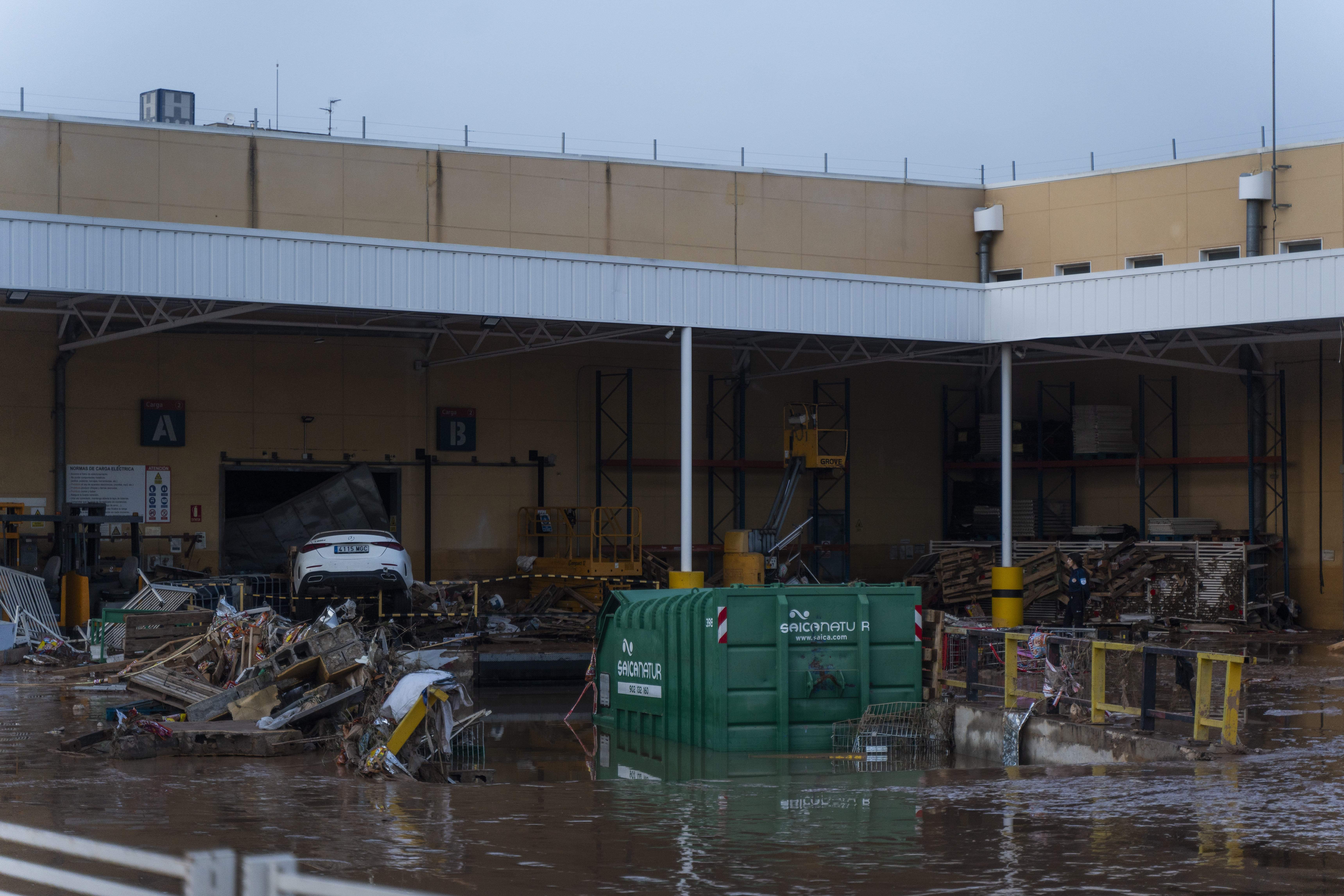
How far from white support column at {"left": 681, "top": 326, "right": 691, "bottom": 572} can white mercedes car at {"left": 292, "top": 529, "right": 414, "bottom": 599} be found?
16.1 ft

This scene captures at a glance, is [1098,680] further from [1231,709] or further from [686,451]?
[686,451]

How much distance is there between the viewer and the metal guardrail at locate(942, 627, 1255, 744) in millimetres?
11680

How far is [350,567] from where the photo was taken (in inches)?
910

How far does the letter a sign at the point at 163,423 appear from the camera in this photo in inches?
1074

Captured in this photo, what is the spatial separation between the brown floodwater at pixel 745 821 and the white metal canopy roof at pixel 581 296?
Answer: 9.27 meters

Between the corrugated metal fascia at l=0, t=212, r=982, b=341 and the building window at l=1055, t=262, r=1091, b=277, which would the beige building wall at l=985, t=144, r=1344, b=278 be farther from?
the corrugated metal fascia at l=0, t=212, r=982, b=341

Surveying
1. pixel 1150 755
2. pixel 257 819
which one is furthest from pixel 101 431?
pixel 1150 755

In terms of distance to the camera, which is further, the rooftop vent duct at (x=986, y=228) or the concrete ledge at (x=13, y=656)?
the rooftop vent duct at (x=986, y=228)

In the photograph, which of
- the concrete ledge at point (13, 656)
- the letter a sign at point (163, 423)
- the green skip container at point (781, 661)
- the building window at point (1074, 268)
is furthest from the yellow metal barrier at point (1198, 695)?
the building window at point (1074, 268)

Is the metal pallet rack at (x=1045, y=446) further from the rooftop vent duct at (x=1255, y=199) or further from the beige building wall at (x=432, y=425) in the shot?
the rooftop vent duct at (x=1255, y=199)

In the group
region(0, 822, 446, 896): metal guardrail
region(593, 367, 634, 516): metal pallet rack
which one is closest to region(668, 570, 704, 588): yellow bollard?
region(593, 367, 634, 516): metal pallet rack

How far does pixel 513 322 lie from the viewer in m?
27.4

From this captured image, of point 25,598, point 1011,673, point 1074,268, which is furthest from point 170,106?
point 1011,673

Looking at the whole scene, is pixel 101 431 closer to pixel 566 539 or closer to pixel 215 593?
pixel 215 593
